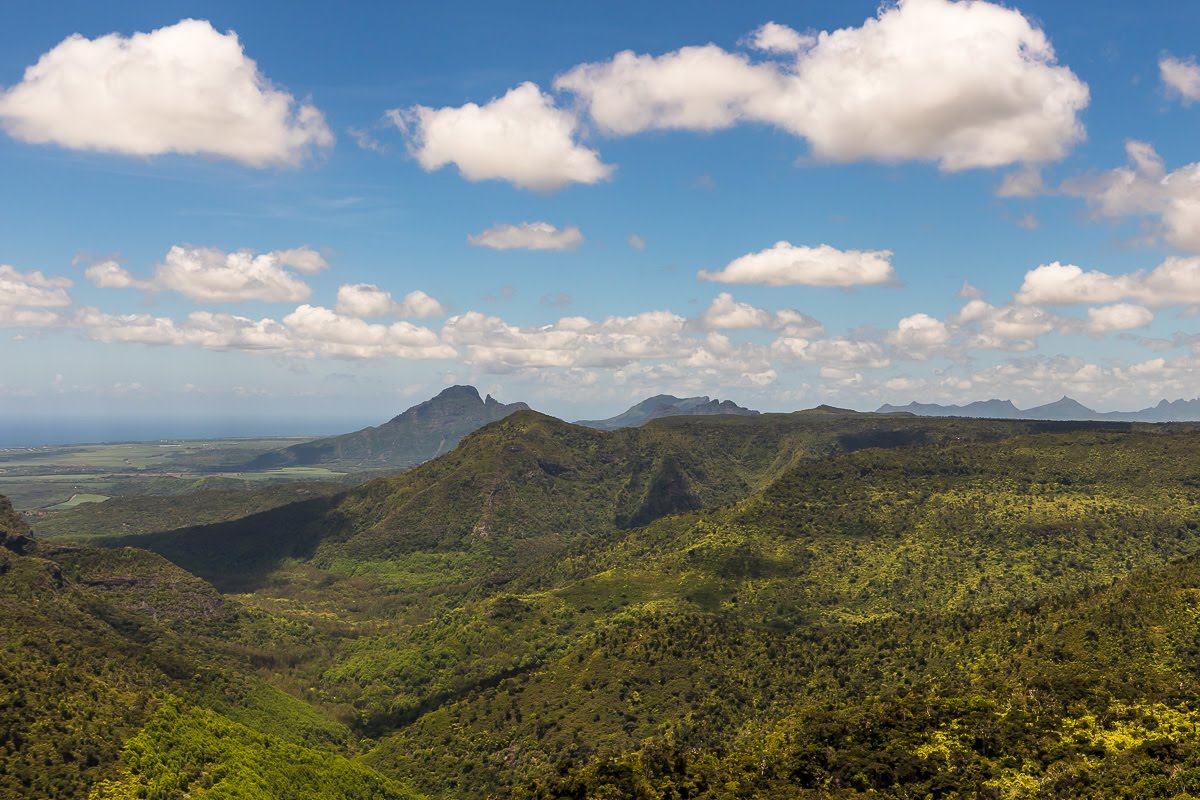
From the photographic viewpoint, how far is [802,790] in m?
100

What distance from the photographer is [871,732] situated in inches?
4478

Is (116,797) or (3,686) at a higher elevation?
(3,686)

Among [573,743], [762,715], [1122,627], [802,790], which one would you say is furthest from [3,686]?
[1122,627]

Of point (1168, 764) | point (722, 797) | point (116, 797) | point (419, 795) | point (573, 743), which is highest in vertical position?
point (1168, 764)

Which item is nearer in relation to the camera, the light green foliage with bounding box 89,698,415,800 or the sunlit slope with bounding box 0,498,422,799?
the sunlit slope with bounding box 0,498,422,799

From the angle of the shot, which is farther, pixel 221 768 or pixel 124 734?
pixel 221 768

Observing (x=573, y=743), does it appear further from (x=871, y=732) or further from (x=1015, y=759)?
(x=1015, y=759)

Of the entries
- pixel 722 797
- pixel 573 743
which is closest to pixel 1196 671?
pixel 722 797

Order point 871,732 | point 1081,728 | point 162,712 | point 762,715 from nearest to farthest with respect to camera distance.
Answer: point 1081,728
point 871,732
point 162,712
point 762,715

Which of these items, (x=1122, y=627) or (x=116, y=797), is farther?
(x=1122, y=627)

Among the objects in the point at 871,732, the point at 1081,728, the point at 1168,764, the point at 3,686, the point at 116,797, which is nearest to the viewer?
the point at 1168,764

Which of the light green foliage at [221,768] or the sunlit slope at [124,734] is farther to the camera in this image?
the light green foliage at [221,768]

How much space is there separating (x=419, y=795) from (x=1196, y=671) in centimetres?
15805

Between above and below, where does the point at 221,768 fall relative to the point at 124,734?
below
